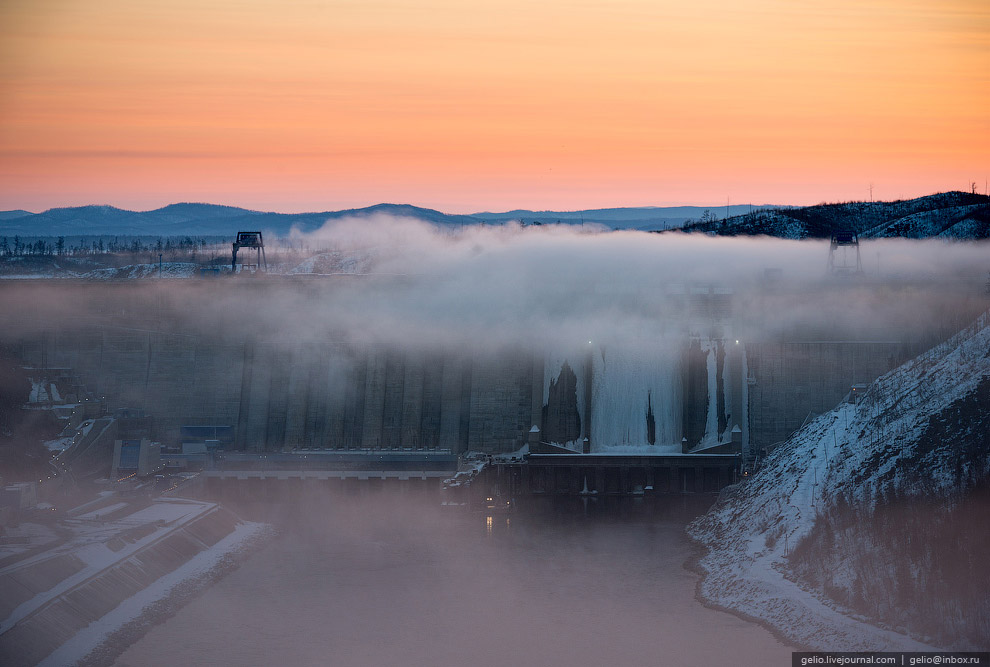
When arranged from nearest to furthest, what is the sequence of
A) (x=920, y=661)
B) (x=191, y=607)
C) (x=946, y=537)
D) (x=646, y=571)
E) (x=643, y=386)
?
(x=920, y=661) → (x=946, y=537) → (x=191, y=607) → (x=646, y=571) → (x=643, y=386)

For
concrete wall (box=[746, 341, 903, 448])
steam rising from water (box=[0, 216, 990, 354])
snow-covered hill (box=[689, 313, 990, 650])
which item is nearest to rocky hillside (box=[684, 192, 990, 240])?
steam rising from water (box=[0, 216, 990, 354])

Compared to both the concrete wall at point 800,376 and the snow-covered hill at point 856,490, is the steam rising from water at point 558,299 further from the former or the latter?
the snow-covered hill at point 856,490

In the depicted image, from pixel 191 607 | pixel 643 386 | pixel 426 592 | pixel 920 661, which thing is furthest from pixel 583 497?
pixel 920 661

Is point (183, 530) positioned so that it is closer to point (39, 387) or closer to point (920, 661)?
point (39, 387)

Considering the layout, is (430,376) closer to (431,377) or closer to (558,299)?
(431,377)

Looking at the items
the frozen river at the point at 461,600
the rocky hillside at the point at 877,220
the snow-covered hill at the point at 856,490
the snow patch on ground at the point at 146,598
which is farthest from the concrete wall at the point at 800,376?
the rocky hillside at the point at 877,220

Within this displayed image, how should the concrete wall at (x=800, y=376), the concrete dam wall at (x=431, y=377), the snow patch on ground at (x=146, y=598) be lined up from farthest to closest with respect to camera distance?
1. the concrete dam wall at (x=431, y=377)
2. the concrete wall at (x=800, y=376)
3. the snow patch on ground at (x=146, y=598)
